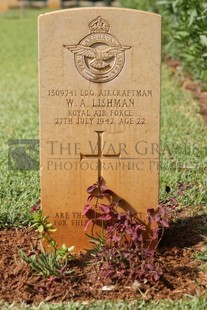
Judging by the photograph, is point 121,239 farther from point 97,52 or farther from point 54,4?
point 54,4

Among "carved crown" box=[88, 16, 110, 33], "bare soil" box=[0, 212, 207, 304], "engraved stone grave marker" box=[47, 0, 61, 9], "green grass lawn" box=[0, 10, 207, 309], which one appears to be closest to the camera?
"bare soil" box=[0, 212, 207, 304]

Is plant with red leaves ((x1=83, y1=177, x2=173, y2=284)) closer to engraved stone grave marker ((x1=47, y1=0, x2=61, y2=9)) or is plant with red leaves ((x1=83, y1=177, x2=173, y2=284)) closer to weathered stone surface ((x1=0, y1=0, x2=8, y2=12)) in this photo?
weathered stone surface ((x1=0, y1=0, x2=8, y2=12))

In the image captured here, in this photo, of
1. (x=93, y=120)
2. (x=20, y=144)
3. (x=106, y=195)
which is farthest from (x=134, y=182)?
(x=20, y=144)

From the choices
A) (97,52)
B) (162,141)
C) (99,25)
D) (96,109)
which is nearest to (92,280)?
(96,109)

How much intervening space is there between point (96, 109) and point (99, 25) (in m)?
0.49

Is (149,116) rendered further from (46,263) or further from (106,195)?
(46,263)

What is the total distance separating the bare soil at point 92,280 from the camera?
370 centimetres

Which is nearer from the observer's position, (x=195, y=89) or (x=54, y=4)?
(x=195, y=89)

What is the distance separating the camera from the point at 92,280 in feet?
12.6

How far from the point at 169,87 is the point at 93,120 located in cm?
594

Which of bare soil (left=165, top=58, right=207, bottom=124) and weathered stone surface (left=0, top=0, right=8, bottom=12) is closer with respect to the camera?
bare soil (left=165, top=58, right=207, bottom=124)

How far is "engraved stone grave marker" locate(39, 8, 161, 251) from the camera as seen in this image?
3.93 m

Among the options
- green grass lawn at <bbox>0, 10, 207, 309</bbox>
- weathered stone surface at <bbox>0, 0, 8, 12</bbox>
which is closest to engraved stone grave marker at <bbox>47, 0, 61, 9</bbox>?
weathered stone surface at <bbox>0, 0, 8, 12</bbox>

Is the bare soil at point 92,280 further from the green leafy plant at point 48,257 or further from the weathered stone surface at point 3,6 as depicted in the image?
the weathered stone surface at point 3,6
